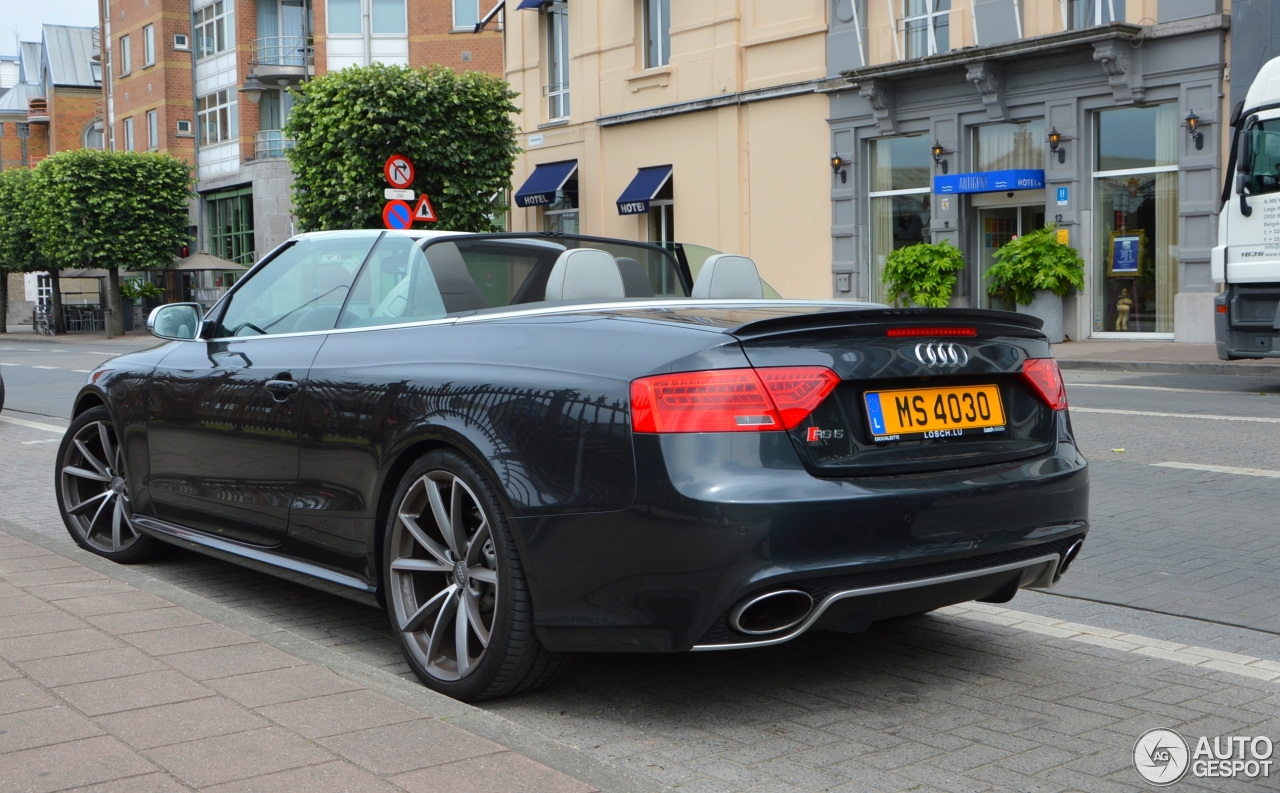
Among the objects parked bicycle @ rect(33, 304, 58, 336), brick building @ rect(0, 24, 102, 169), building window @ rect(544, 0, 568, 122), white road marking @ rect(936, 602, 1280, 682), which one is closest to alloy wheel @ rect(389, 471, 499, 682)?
white road marking @ rect(936, 602, 1280, 682)

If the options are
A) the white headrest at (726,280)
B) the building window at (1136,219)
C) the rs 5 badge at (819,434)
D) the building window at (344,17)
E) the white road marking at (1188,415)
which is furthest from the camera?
the building window at (344,17)

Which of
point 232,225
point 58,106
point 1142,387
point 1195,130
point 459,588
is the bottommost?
point 1142,387

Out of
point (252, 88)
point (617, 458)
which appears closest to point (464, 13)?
point (252, 88)

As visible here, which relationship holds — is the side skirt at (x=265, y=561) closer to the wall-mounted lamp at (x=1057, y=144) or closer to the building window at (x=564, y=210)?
the wall-mounted lamp at (x=1057, y=144)

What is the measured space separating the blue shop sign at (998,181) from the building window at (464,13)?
90.9 feet

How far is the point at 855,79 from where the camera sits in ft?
80.5

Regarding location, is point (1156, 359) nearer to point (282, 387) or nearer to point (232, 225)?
point (282, 387)

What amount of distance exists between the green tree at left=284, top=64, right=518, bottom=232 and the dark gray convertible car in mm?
23819

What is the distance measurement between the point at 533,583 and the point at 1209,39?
1941 cm

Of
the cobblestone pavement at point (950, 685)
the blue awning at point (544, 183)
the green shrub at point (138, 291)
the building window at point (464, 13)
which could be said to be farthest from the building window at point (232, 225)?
the cobblestone pavement at point (950, 685)

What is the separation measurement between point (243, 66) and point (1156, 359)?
40756mm

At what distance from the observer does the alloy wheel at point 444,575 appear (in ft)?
12.6

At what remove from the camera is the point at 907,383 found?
3674mm

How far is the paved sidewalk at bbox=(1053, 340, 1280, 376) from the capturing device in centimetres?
1673
